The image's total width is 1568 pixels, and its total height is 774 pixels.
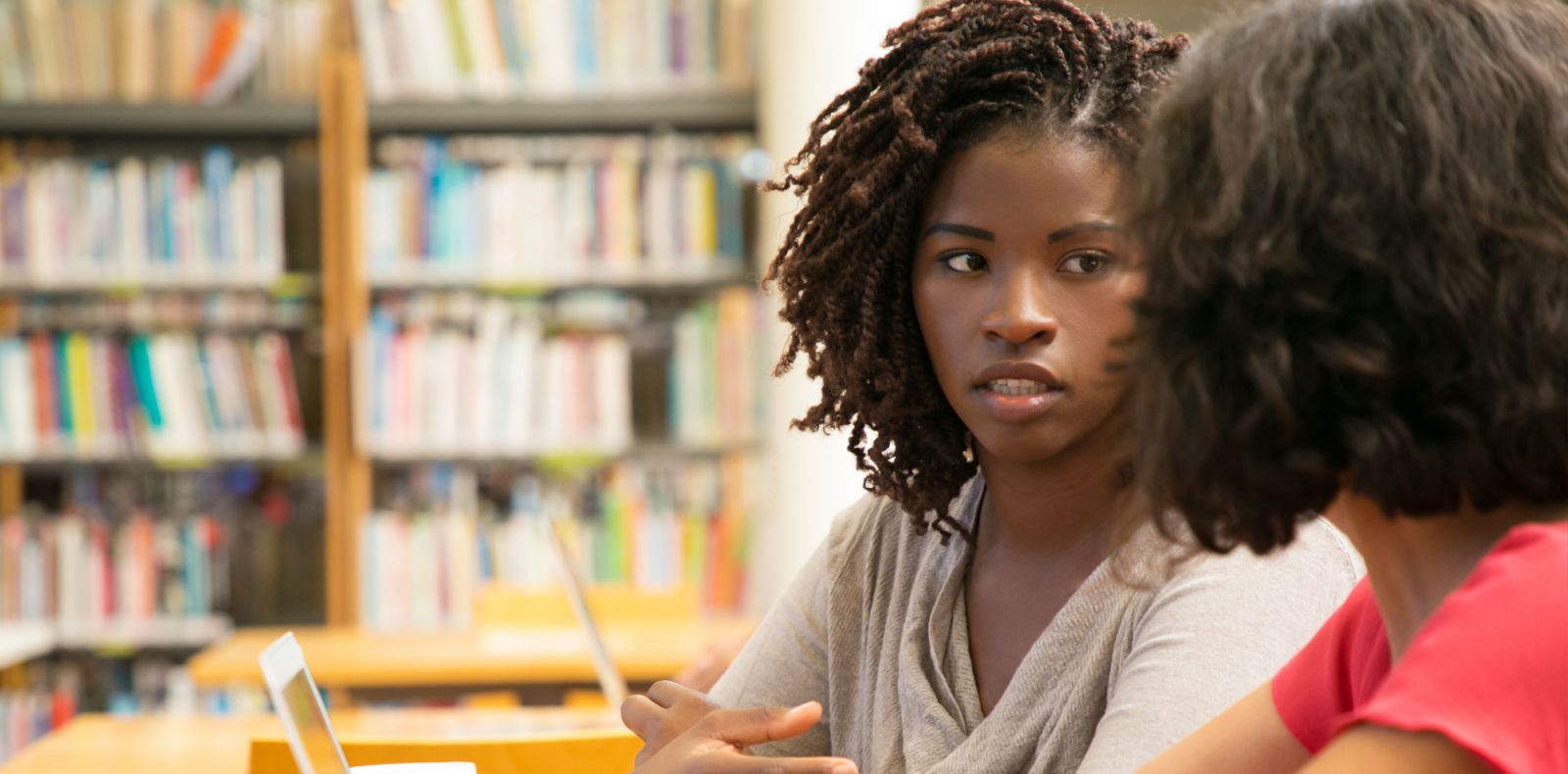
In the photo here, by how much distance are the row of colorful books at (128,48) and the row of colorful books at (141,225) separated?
0.20 meters

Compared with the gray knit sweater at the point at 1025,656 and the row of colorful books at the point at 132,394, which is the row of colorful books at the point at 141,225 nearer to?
the row of colorful books at the point at 132,394

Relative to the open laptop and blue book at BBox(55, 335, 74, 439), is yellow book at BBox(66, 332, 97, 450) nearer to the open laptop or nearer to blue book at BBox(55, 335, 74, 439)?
blue book at BBox(55, 335, 74, 439)


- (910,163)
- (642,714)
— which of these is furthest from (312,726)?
(910,163)

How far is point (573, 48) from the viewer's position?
157 inches

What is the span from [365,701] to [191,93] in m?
1.71

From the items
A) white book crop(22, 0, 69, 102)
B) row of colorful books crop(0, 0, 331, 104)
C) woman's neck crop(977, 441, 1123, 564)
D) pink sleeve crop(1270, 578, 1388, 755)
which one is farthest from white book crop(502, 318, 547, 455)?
pink sleeve crop(1270, 578, 1388, 755)

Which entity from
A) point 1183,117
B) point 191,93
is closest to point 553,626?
point 191,93

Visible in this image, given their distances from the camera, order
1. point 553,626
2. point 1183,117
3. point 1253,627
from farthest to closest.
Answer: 1. point 553,626
2. point 1253,627
3. point 1183,117

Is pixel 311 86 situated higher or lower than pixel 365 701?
higher

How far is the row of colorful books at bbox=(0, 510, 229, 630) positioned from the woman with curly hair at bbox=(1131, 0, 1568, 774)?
3776 mm

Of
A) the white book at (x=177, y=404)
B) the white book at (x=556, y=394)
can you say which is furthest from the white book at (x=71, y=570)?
the white book at (x=556, y=394)

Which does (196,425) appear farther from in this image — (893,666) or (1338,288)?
(1338,288)

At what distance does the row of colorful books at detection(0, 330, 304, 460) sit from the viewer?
4.01m

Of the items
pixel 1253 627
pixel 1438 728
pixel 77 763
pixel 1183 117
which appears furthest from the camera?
pixel 77 763
